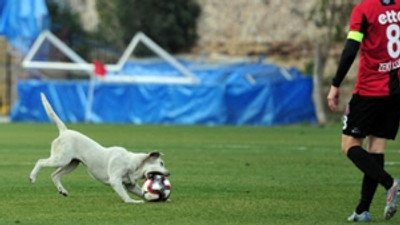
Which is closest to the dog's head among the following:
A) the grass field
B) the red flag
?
the grass field

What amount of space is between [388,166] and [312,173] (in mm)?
2116

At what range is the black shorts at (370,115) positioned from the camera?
1340 centimetres

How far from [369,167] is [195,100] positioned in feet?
105

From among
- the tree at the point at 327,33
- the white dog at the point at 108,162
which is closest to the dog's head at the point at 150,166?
the white dog at the point at 108,162

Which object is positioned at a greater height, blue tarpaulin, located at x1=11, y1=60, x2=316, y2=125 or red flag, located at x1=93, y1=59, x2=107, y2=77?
red flag, located at x1=93, y1=59, x2=107, y2=77

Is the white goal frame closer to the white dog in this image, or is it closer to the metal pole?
the metal pole

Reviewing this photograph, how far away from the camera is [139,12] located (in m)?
60.4

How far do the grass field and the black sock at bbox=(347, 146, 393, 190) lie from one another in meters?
0.47

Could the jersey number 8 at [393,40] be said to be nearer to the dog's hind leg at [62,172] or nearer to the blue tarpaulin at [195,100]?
the dog's hind leg at [62,172]

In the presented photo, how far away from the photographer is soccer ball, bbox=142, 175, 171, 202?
1523 centimetres

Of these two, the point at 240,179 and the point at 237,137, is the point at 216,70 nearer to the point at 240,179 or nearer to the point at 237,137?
the point at 237,137

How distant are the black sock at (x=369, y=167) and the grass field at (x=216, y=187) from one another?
471mm

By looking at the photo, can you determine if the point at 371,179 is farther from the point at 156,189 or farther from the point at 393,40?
the point at 156,189

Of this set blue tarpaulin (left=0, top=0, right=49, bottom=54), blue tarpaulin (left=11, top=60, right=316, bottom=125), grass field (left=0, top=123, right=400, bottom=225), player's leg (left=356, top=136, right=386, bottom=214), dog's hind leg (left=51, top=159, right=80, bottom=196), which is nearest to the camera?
player's leg (left=356, top=136, right=386, bottom=214)
